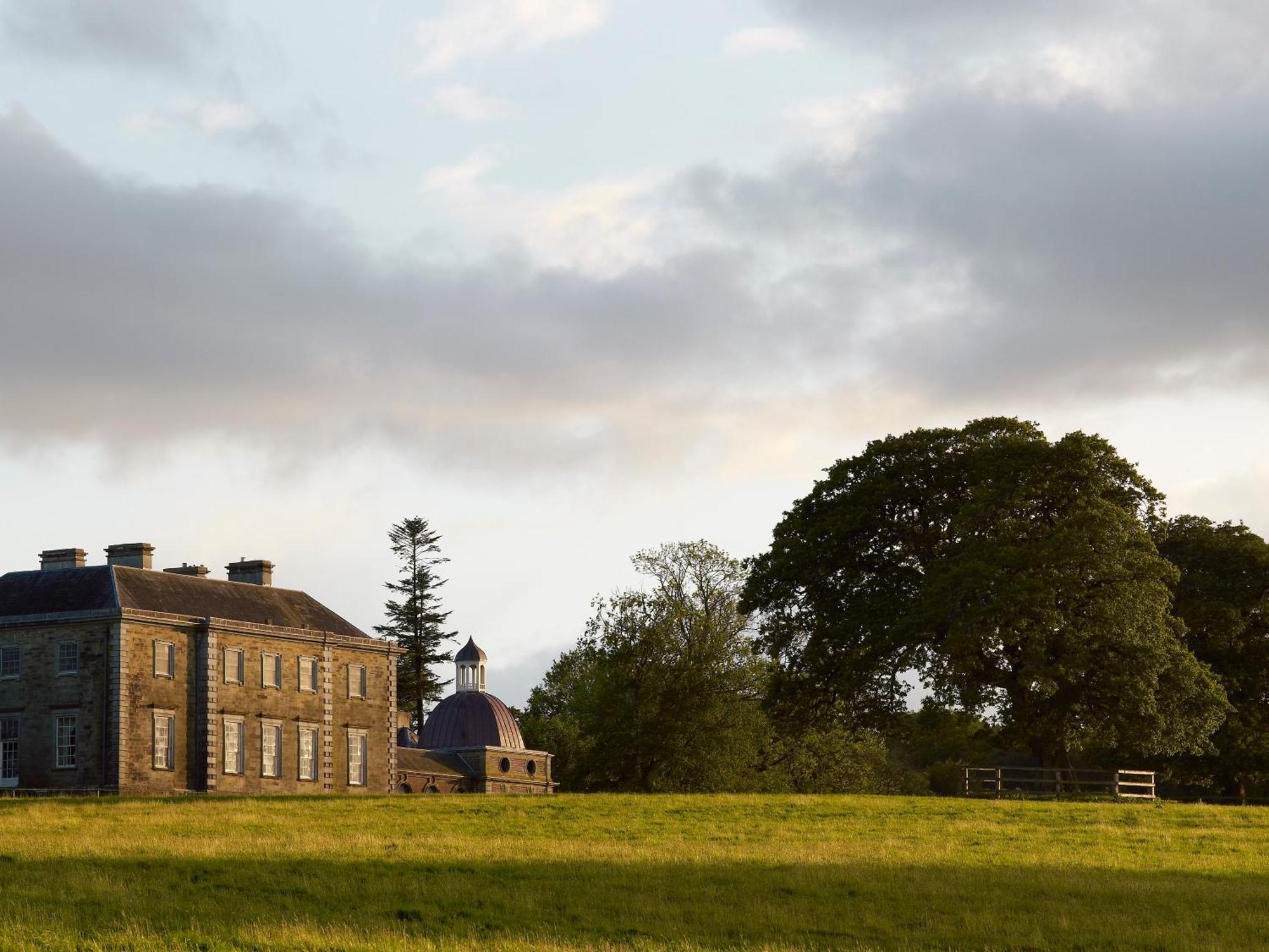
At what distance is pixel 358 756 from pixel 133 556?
47.3 ft

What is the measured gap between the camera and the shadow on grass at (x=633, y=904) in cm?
2939

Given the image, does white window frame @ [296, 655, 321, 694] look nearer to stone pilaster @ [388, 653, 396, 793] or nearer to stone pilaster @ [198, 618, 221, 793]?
stone pilaster @ [388, 653, 396, 793]

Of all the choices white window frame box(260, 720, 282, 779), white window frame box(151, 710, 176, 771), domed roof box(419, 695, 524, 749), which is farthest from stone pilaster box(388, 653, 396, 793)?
domed roof box(419, 695, 524, 749)

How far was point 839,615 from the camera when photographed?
208 feet

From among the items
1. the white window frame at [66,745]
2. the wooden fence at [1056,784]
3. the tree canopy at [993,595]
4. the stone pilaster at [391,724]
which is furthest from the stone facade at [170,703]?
the wooden fence at [1056,784]

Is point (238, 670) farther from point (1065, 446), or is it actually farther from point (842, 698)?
point (1065, 446)

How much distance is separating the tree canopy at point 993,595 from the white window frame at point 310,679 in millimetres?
26230

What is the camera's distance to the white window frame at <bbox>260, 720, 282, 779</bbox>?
3189 inches

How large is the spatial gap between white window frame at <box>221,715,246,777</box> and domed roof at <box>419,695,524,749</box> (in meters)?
26.0

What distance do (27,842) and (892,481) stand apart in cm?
3331

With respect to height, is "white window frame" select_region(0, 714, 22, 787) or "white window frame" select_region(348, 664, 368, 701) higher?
"white window frame" select_region(348, 664, 368, 701)

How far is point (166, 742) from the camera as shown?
76875 mm

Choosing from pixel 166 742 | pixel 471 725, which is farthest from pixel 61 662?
pixel 471 725

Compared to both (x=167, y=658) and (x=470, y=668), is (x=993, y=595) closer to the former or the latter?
(x=167, y=658)
